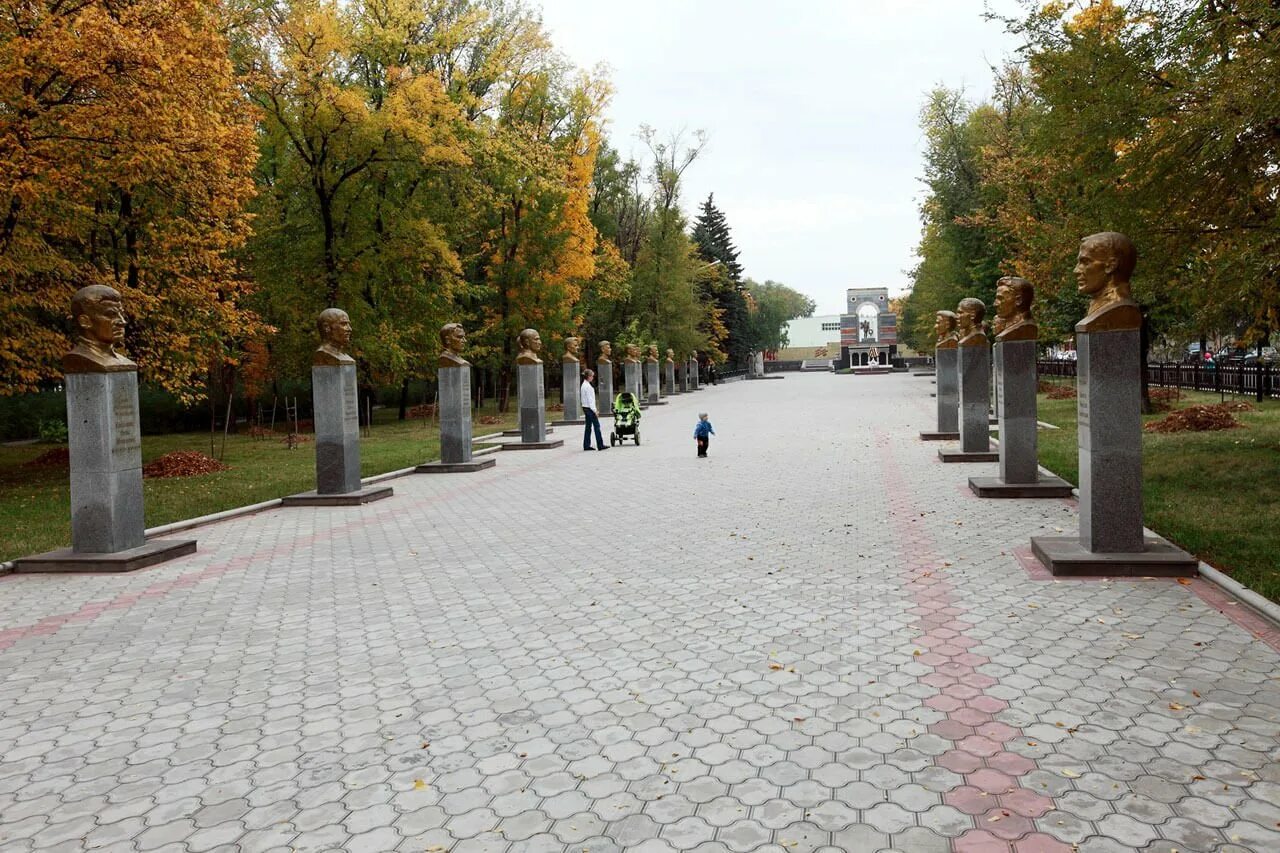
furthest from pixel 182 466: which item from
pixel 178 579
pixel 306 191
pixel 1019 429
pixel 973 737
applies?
pixel 973 737

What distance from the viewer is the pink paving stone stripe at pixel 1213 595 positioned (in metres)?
5.62

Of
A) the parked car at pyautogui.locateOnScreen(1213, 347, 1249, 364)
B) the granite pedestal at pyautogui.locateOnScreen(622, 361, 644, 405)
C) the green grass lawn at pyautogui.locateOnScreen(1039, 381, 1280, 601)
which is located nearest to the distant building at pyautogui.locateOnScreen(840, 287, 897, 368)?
the parked car at pyautogui.locateOnScreen(1213, 347, 1249, 364)

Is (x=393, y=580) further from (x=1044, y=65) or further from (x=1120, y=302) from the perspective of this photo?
(x=1044, y=65)

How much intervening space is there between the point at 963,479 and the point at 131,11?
14.5 meters

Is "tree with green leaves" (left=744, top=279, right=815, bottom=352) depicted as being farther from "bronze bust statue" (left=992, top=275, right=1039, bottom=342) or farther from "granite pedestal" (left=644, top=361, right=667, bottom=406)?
"bronze bust statue" (left=992, top=275, right=1039, bottom=342)

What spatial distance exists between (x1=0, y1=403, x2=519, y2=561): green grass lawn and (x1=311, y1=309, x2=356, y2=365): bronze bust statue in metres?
2.42

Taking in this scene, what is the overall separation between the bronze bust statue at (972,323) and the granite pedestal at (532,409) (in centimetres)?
995

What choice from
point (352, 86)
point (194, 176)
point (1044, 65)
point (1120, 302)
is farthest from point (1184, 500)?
point (352, 86)

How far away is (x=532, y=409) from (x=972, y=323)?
34.3 ft

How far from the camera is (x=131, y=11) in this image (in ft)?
44.9

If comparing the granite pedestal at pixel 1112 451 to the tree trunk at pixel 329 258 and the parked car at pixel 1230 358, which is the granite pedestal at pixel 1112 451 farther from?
the parked car at pixel 1230 358

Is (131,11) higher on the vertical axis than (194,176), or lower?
higher

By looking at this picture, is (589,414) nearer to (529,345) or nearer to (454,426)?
(529,345)

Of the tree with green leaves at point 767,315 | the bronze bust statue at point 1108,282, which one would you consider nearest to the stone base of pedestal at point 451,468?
the bronze bust statue at point 1108,282
